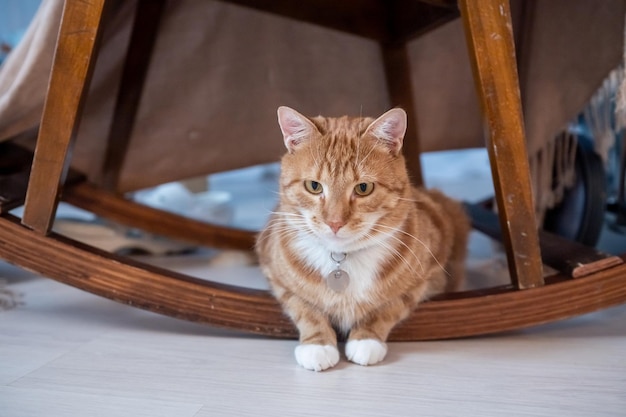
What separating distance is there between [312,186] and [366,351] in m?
0.30

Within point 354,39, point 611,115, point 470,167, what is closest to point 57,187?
point 354,39

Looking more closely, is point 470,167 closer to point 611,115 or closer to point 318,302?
point 611,115

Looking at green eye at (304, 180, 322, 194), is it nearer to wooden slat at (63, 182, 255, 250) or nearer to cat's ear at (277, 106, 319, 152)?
cat's ear at (277, 106, 319, 152)

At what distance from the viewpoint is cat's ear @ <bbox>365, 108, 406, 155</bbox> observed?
1132 mm

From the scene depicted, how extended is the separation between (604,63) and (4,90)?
4.34 ft

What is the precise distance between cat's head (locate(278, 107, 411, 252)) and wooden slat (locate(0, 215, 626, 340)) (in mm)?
199

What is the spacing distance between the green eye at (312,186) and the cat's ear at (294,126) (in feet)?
0.28

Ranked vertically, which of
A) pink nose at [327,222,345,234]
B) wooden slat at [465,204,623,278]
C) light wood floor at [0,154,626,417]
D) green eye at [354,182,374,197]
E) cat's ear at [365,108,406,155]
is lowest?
light wood floor at [0,154,626,417]

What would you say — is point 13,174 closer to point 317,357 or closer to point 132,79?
point 132,79

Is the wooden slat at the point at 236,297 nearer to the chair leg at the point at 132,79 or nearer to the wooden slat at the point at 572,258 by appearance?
the wooden slat at the point at 572,258

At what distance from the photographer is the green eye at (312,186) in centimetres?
114

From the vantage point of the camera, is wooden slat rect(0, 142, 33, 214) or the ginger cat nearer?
the ginger cat

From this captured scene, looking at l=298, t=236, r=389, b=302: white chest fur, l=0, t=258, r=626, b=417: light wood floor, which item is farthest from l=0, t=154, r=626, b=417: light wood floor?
l=298, t=236, r=389, b=302: white chest fur

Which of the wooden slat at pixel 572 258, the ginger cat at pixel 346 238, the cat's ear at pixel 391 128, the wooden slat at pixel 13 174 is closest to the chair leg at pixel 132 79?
the wooden slat at pixel 13 174
